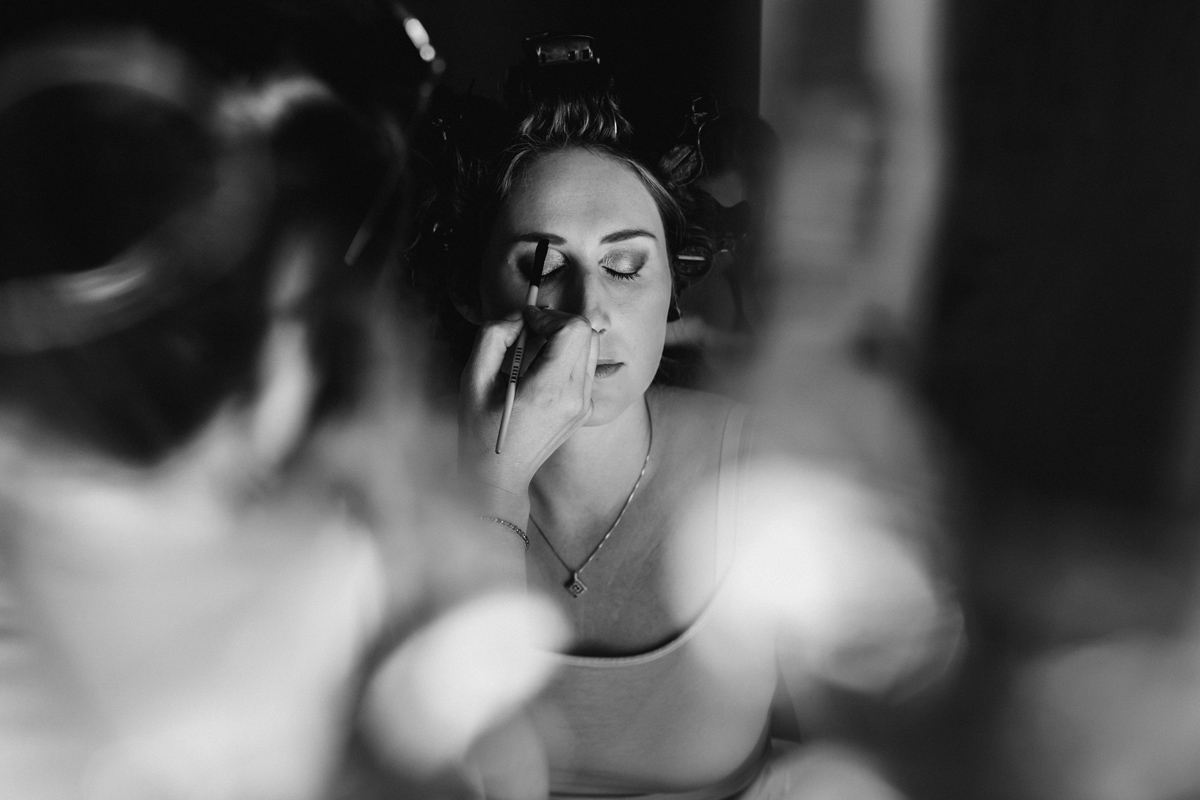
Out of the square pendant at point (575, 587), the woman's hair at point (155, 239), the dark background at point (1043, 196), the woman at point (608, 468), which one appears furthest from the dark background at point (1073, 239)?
the woman's hair at point (155, 239)

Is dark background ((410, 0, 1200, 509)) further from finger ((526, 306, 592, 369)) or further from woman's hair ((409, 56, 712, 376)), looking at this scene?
finger ((526, 306, 592, 369))

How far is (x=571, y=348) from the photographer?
56 centimetres

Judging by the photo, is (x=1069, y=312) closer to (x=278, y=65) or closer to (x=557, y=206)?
(x=557, y=206)

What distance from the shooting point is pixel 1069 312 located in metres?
0.60

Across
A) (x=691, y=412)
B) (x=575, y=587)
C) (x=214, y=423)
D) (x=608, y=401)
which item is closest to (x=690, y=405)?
(x=691, y=412)

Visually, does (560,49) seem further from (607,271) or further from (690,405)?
(690,405)

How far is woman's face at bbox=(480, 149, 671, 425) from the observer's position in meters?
0.61

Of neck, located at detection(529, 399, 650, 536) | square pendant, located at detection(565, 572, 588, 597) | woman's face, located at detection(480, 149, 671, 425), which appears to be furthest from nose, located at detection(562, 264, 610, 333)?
square pendant, located at detection(565, 572, 588, 597)

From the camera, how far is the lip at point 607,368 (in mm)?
641

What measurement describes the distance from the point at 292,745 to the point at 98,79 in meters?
0.63

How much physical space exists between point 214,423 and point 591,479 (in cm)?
37

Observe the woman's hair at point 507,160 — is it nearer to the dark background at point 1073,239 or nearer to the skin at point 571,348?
the skin at point 571,348

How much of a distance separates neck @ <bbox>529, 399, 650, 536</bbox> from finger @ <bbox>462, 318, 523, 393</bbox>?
16cm

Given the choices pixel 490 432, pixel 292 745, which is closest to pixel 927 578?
pixel 490 432
